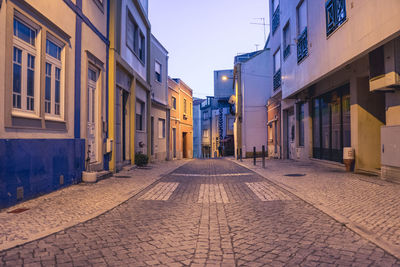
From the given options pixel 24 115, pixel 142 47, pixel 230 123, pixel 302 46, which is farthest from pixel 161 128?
pixel 230 123

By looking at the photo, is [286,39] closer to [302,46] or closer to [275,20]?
[275,20]

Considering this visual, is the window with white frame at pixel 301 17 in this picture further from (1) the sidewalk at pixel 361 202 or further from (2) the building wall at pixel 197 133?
(2) the building wall at pixel 197 133

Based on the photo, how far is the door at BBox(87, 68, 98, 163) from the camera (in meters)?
9.27

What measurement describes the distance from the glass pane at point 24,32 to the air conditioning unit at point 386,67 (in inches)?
320

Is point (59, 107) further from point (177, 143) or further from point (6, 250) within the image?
point (177, 143)

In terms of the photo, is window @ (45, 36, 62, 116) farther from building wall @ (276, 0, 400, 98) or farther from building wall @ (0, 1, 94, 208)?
building wall @ (276, 0, 400, 98)

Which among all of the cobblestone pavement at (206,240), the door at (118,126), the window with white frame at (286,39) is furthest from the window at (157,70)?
the cobblestone pavement at (206,240)

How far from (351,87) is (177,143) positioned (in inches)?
767

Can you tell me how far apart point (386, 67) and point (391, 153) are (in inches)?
85.0

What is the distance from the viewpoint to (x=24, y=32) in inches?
233

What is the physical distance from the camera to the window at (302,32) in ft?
42.5

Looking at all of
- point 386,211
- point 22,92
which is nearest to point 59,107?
point 22,92

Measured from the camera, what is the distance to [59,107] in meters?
7.27

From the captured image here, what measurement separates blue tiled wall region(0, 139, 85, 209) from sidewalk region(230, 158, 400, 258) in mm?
5259
